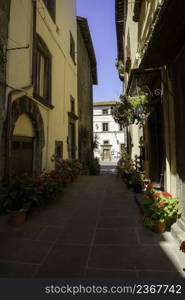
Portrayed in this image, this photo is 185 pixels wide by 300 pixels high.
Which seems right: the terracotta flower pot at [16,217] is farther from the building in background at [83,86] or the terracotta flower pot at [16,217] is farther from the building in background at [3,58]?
the building in background at [83,86]

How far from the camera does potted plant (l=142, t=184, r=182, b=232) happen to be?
3086 millimetres

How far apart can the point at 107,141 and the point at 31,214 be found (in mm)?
32030

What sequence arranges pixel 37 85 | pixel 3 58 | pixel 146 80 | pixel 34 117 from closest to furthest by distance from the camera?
pixel 3 58
pixel 146 80
pixel 34 117
pixel 37 85

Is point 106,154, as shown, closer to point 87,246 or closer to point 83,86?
point 83,86

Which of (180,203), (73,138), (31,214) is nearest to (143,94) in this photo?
(180,203)

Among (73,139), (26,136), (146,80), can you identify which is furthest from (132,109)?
(73,139)

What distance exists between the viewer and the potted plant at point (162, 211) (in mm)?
3086

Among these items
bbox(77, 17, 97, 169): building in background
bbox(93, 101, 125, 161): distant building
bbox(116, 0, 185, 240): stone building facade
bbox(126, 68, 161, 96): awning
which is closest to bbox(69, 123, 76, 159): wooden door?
bbox(77, 17, 97, 169): building in background

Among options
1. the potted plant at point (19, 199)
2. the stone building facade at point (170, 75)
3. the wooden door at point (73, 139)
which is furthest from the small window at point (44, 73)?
the potted plant at point (19, 199)

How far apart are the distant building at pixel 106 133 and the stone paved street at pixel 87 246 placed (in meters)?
31.2

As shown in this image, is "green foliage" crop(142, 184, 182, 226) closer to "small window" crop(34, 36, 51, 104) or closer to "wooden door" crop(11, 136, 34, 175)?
"wooden door" crop(11, 136, 34, 175)

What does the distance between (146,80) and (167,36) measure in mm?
1834

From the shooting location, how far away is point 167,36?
2.81m

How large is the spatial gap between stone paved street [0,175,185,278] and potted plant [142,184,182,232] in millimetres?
170
